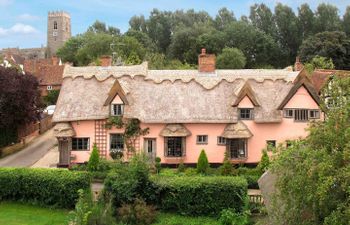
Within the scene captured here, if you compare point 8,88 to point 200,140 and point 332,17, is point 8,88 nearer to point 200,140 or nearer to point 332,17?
point 200,140

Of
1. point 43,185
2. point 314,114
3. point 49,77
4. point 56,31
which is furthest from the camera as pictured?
point 56,31

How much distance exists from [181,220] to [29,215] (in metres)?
8.66

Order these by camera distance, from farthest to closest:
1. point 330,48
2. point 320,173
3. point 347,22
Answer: point 347,22 < point 330,48 < point 320,173

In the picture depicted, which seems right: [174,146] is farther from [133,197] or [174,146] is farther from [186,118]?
[133,197]

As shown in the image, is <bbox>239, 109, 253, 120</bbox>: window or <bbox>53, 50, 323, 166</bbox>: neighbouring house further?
<bbox>239, 109, 253, 120</bbox>: window

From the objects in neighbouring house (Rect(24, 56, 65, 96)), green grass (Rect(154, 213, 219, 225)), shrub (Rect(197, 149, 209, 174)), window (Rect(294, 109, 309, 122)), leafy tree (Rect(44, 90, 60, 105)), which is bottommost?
green grass (Rect(154, 213, 219, 225))

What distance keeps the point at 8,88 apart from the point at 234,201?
885 inches

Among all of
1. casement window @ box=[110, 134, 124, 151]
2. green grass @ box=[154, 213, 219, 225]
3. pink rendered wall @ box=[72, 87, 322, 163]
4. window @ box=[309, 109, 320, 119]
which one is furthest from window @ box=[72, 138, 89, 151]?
window @ box=[309, 109, 320, 119]

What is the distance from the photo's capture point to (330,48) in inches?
2982

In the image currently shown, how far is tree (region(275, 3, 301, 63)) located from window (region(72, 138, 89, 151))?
5809 centimetres

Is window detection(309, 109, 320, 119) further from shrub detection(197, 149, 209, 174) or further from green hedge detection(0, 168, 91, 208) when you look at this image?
green hedge detection(0, 168, 91, 208)

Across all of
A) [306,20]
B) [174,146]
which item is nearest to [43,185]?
[174,146]

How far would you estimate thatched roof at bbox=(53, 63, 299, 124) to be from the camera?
125ft

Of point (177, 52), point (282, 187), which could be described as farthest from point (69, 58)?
point (282, 187)
